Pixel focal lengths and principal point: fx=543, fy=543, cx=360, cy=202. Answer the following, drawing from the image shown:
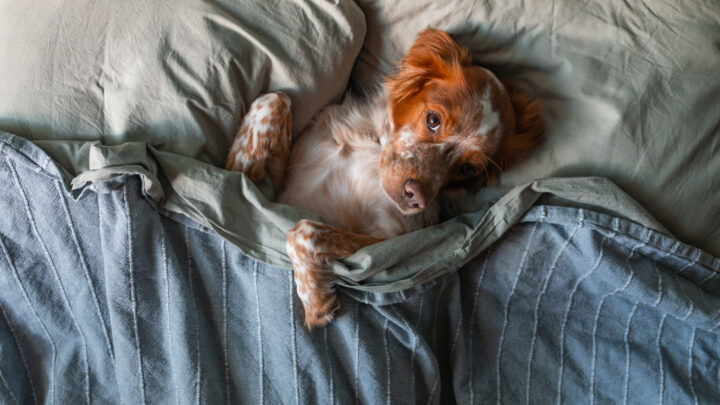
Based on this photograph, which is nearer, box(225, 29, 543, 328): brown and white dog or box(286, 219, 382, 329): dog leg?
box(286, 219, 382, 329): dog leg

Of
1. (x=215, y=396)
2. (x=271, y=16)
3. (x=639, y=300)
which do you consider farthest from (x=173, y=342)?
(x=639, y=300)

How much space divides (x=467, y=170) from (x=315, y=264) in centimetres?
60

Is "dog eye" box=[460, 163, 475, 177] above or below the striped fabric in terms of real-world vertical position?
above


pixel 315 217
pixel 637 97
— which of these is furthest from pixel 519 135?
pixel 315 217

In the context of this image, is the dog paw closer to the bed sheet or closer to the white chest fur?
the white chest fur

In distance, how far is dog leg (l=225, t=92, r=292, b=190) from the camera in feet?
5.21

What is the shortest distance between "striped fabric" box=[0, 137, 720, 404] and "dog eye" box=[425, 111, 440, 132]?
0.38 metres

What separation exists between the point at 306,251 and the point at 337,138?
1.78 feet

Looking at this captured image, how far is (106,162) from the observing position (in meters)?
1.33

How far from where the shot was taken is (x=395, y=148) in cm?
166

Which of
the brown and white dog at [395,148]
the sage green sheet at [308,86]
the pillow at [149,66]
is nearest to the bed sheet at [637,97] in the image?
the sage green sheet at [308,86]

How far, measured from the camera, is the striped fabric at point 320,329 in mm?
1416

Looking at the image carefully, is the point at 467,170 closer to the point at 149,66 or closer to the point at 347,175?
the point at 347,175

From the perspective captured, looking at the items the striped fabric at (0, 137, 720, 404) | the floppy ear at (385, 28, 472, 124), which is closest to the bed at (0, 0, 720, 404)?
the striped fabric at (0, 137, 720, 404)
